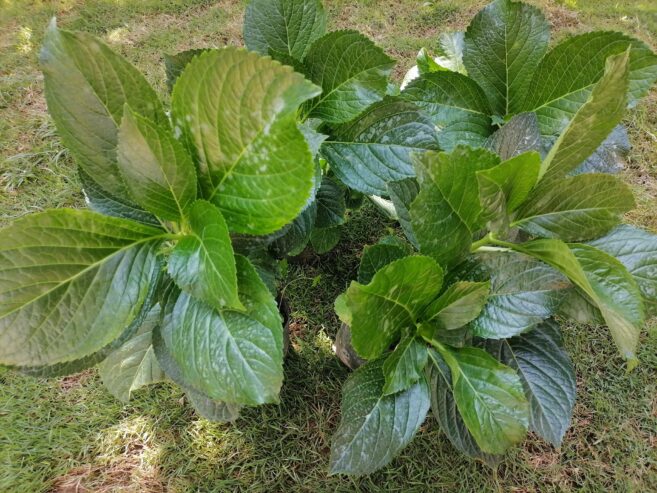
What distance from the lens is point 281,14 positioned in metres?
0.96

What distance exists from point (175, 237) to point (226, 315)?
15cm

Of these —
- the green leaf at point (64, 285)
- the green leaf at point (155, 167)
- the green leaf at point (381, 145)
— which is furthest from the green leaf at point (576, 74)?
the green leaf at point (64, 285)

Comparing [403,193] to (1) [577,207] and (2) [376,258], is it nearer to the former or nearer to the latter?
(2) [376,258]

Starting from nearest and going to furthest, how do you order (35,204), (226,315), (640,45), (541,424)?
1. (226,315)
2. (640,45)
3. (541,424)
4. (35,204)

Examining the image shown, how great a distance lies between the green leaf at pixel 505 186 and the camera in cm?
70

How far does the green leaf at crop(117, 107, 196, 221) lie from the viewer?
2.03ft

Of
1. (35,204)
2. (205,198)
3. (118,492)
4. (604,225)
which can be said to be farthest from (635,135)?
(35,204)

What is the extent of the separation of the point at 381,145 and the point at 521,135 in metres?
0.26

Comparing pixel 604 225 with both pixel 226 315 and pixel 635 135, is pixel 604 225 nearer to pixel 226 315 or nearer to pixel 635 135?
pixel 226 315

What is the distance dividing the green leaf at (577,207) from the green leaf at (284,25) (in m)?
0.53

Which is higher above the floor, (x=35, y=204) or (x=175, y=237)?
(x=175, y=237)

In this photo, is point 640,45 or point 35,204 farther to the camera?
point 35,204

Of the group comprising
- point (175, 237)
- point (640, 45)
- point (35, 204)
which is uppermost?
point (640, 45)

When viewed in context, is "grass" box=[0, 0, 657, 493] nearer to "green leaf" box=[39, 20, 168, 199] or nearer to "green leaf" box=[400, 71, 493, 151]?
"green leaf" box=[400, 71, 493, 151]
